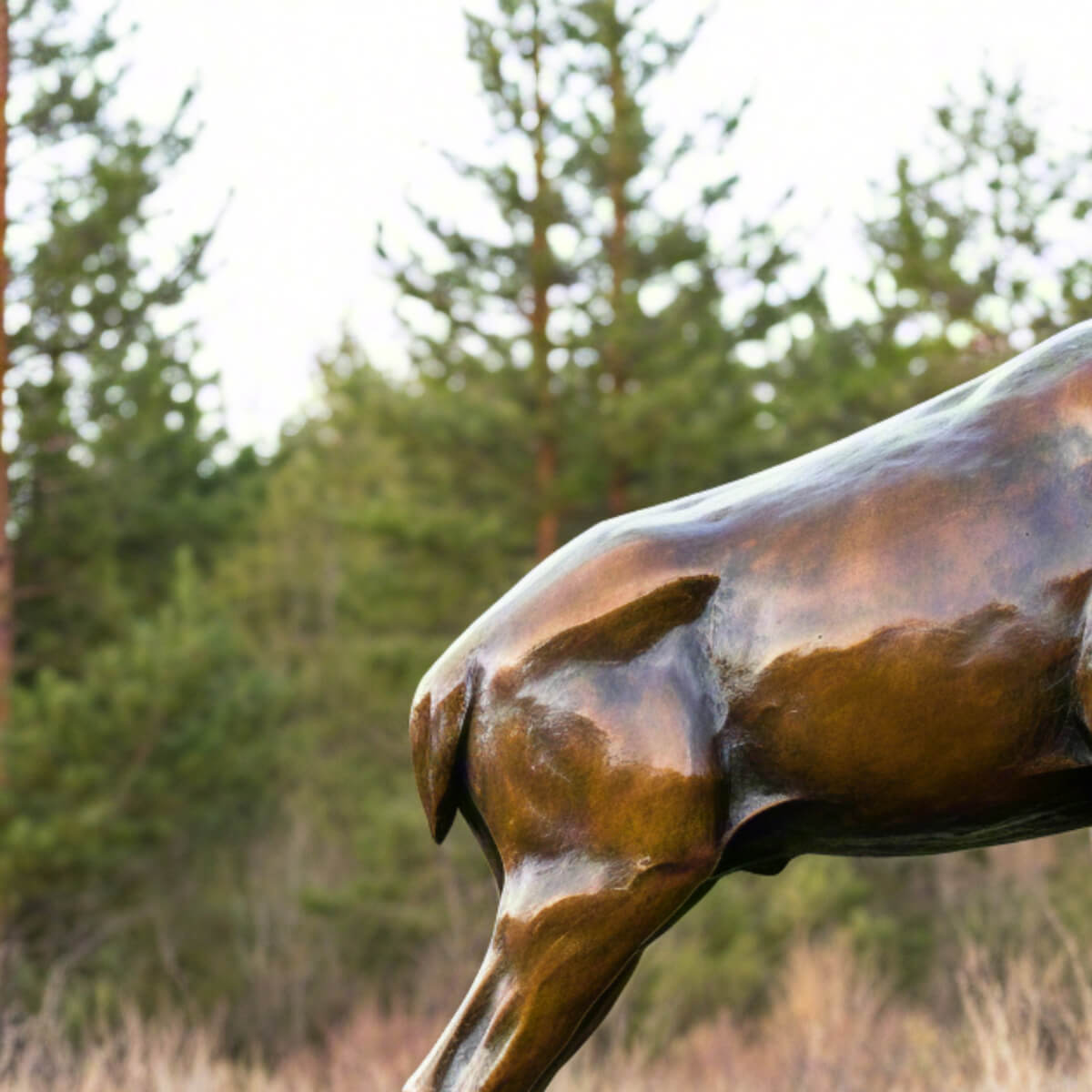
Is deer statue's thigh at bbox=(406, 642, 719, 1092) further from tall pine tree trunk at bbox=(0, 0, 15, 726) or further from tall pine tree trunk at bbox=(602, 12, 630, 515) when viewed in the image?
tall pine tree trunk at bbox=(602, 12, 630, 515)

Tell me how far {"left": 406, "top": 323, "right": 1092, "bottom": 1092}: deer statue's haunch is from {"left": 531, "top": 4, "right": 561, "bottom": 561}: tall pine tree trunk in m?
11.4

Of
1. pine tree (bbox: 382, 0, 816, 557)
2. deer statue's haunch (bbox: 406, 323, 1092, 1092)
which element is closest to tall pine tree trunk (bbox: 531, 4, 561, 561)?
pine tree (bbox: 382, 0, 816, 557)

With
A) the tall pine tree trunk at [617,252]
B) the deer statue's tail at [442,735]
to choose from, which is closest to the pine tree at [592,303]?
the tall pine tree trunk at [617,252]

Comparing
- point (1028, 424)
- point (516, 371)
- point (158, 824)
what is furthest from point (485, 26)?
point (1028, 424)

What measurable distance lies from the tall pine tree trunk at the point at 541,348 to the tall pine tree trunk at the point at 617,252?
0.56m

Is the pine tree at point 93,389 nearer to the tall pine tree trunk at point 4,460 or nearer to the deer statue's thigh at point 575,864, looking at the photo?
the tall pine tree trunk at point 4,460

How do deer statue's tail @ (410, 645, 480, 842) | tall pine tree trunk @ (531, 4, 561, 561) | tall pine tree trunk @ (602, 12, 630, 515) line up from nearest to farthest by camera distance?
deer statue's tail @ (410, 645, 480, 842), tall pine tree trunk @ (602, 12, 630, 515), tall pine tree trunk @ (531, 4, 561, 561)

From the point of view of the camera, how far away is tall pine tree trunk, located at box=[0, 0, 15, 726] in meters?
8.99

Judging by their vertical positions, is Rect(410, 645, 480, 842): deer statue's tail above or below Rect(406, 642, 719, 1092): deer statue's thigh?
above

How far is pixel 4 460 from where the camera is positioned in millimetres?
10680

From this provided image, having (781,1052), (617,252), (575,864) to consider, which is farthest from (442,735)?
(617,252)

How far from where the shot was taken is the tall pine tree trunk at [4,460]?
8.99 m

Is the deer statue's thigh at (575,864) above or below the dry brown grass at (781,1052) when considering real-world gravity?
above

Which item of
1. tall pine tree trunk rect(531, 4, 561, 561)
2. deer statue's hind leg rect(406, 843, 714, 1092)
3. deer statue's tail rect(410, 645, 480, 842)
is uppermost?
tall pine tree trunk rect(531, 4, 561, 561)
